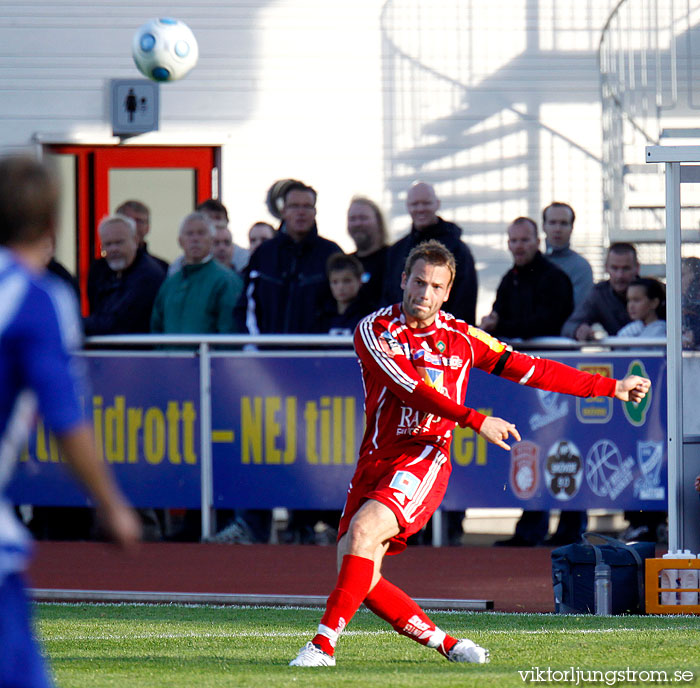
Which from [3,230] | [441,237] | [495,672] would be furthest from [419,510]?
[441,237]

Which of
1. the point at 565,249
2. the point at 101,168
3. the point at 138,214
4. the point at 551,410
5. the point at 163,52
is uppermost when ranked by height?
the point at 163,52

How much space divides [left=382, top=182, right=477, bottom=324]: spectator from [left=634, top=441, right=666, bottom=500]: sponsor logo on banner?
169 centimetres

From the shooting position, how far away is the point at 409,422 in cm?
627

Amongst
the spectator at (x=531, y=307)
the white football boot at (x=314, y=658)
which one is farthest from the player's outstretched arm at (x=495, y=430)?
the spectator at (x=531, y=307)

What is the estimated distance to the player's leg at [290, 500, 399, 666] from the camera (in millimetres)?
5973

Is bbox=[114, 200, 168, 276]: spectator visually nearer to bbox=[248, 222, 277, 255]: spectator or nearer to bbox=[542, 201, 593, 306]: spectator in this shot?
bbox=[248, 222, 277, 255]: spectator

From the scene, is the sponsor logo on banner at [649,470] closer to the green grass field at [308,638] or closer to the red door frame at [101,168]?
the green grass field at [308,638]

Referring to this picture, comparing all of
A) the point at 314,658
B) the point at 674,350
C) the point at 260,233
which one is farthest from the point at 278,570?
the point at 314,658

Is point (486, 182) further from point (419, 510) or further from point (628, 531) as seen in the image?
point (419, 510)

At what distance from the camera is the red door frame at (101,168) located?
1549cm

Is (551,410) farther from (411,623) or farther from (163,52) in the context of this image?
(411,623)

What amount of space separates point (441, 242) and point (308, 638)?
4.71 meters

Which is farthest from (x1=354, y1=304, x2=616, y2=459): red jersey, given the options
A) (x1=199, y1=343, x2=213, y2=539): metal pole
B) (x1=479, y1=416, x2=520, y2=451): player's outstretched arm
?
(x1=199, y1=343, x2=213, y2=539): metal pole

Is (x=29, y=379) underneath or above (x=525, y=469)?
above
